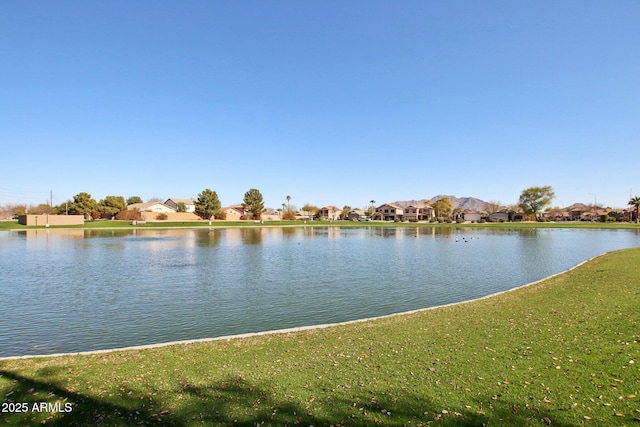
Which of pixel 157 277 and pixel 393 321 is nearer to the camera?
pixel 393 321

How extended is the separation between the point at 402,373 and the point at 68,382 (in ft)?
19.9

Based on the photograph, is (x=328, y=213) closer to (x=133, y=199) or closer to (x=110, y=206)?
(x=133, y=199)

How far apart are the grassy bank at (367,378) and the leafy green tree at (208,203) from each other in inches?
3962

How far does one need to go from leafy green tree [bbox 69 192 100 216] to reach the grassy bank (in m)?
102

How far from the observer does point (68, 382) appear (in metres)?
6.23

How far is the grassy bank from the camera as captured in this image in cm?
493

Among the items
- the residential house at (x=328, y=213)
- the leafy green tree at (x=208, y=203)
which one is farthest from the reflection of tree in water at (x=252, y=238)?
the residential house at (x=328, y=213)

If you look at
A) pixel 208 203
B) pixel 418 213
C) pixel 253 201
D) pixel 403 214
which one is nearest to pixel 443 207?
pixel 418 213

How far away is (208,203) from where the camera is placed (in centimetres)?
10450

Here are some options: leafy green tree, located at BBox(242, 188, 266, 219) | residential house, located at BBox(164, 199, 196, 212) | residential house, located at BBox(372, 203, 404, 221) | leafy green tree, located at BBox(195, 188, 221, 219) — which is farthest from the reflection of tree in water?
residential house, located at BBox(372, 203, 404, 221)

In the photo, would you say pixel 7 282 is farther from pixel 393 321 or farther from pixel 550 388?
pixel 550 388

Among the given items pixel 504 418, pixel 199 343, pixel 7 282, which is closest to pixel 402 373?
pixel 504 418

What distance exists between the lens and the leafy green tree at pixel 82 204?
91.8 m

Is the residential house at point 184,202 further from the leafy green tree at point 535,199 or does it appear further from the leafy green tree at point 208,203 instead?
the leafy green tree at point 535,199
